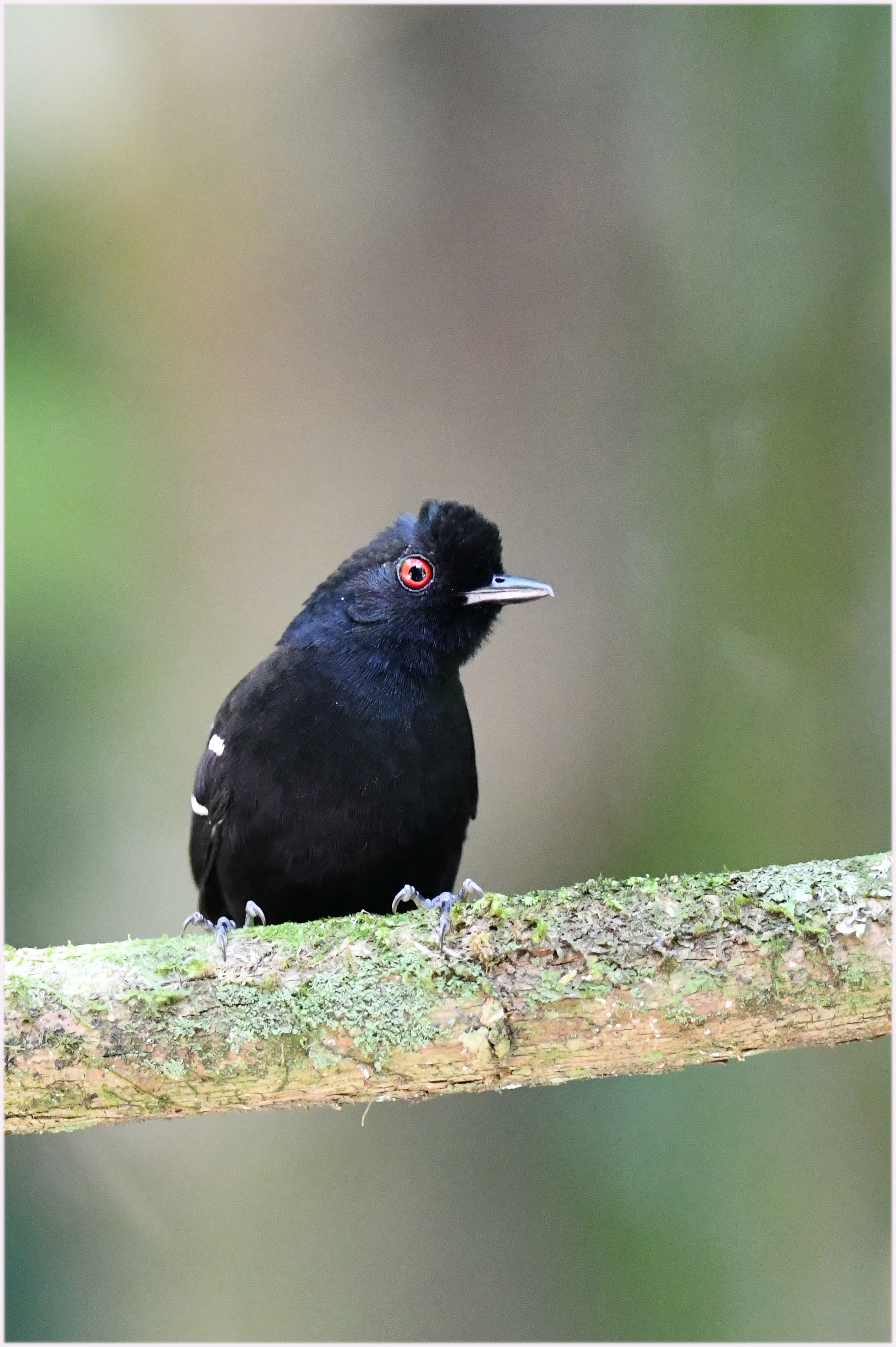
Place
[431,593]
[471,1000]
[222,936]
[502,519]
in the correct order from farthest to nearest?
[502,519] < [431,593] < [222,936] < [471,1000]

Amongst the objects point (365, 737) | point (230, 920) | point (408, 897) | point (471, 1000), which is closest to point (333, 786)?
point (365, 737)

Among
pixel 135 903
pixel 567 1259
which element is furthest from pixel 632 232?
pixel 567 1259

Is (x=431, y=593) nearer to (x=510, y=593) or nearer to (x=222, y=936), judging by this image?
(x=510, y=593)

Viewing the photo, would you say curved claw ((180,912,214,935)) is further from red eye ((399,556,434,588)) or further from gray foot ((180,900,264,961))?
red eye ((399,556,434,588))

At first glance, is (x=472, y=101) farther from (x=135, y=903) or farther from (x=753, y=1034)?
(x=753, y=1034)

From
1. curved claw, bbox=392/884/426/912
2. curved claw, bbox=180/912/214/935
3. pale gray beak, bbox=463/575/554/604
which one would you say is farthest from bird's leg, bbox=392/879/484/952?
pale gray beak, bbox=463/575/554/604

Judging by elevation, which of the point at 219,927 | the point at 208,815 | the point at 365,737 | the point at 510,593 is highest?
the point at 510,593

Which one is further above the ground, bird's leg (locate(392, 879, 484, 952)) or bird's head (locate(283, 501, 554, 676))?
bird's head (locate(283, 501, 554, 676))

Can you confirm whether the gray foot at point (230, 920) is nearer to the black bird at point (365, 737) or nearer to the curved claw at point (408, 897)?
the black bird at point (365, 737)
